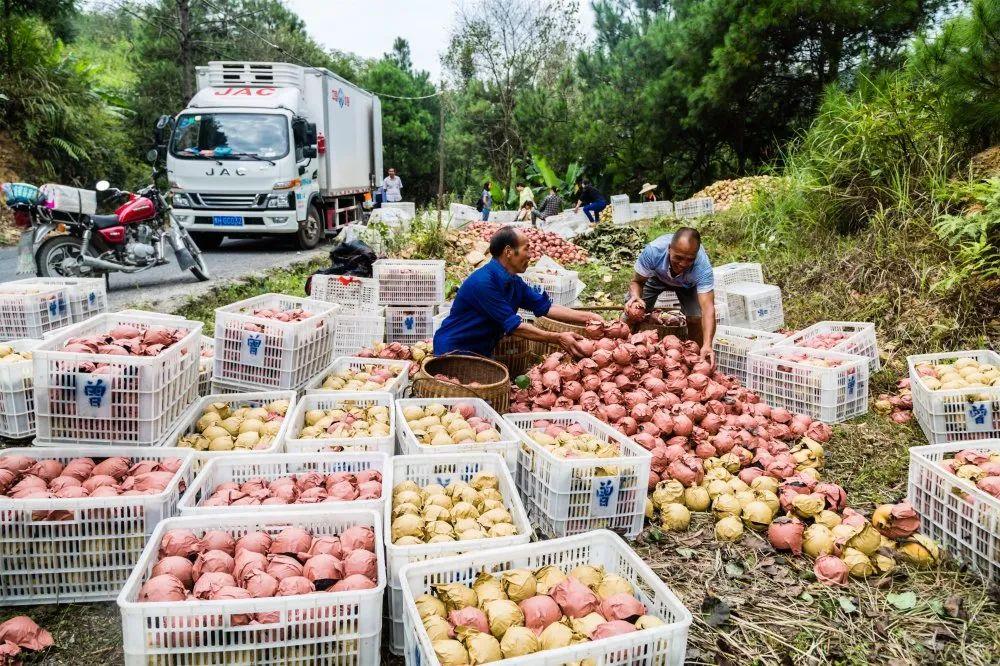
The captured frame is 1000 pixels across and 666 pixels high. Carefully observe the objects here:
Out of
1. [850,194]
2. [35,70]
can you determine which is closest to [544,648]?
[850,194]

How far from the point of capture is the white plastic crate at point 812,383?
4.60m

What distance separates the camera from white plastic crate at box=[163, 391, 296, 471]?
324 cm

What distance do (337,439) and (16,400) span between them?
1.78 meters

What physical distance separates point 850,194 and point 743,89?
9775mm

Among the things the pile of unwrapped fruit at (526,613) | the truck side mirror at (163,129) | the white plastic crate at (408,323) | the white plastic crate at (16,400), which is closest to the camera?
the pile of unwrapped fruit at (526,613)

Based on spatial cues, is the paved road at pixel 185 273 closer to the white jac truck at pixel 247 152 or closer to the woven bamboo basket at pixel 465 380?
the white jac truck at pixel 247 152

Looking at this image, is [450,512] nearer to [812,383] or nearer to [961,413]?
[812,383]

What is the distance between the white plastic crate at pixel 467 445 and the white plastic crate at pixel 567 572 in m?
0.85

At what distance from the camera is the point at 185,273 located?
9.55 meters

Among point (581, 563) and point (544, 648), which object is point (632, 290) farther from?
point (544, 648)

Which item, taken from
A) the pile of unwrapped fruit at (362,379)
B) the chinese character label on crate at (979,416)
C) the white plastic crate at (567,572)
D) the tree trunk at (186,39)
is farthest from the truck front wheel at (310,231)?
the tree trunk at (186,39)

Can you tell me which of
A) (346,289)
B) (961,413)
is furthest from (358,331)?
(961,413)

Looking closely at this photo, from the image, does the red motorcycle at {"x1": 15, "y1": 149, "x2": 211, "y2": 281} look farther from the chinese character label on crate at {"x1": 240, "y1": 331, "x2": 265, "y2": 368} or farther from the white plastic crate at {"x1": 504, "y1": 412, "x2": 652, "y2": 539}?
the white plastic crate at {"x1": 504, "y1": 412, "x2": 652, "y2": 539}

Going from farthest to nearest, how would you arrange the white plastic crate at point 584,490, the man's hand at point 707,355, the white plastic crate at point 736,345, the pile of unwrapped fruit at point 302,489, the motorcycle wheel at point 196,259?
the motorcycle wheel at point 196,259 < the white plastic crate at point 736,345 < the man's hand at point 707,355 < the white plastic crate at point 584,490 < the pile of unwrapped fruit at point 302,489
